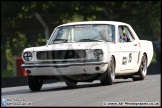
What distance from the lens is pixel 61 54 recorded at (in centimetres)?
1298

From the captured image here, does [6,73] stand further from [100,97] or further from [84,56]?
[100,97]

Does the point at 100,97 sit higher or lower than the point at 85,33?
lower

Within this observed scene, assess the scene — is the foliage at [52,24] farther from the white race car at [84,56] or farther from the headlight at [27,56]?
the headlight at [27,56]

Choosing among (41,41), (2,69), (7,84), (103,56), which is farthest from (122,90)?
(2,69)

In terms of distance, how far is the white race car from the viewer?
504 inches

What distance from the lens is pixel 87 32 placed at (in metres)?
14.1

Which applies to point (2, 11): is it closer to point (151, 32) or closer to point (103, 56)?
point (151, 32)

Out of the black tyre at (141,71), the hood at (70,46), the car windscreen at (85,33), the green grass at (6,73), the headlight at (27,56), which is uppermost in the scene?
the car windscreen at (85,33)

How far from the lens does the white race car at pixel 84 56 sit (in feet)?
42.0

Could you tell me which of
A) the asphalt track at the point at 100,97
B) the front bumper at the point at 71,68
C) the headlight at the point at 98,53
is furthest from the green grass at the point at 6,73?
the asphalt track at the point at 100,97

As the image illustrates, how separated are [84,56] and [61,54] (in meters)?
0.46

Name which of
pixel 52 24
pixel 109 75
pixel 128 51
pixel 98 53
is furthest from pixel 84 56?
pixel 52 24

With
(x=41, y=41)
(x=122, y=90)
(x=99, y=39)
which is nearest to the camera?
(x=122, y=90)

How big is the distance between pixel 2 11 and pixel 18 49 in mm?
12876
